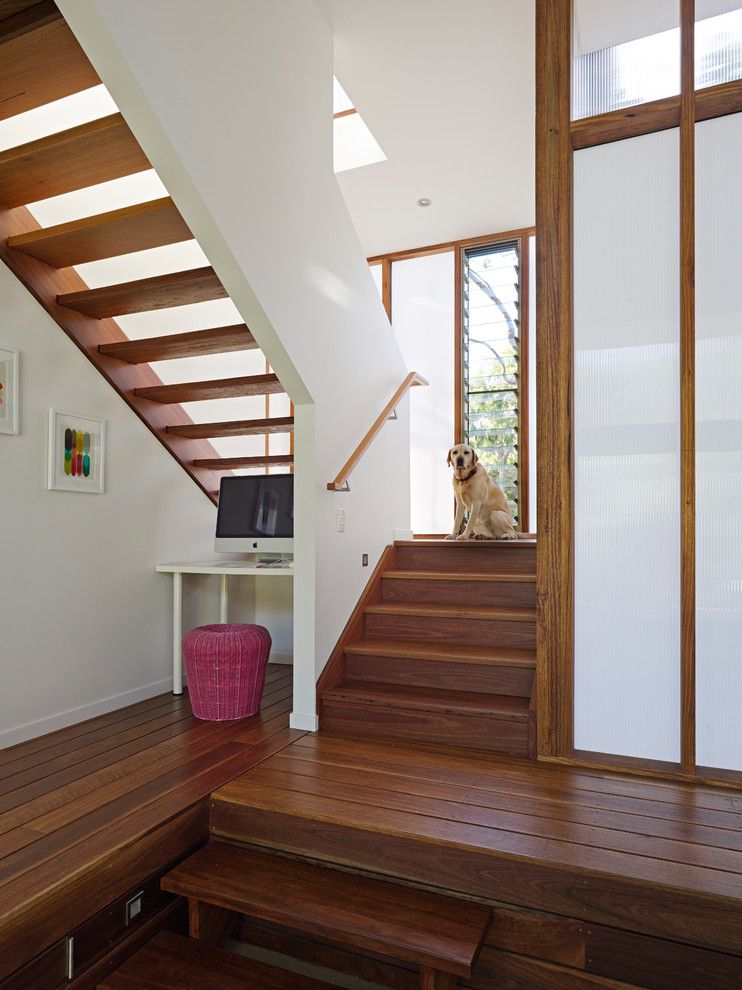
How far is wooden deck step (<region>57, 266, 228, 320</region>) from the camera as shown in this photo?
2922mm

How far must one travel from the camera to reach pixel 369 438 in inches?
141

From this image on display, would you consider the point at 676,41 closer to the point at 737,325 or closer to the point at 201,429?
the point at 737,325

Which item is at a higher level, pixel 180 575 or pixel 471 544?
pixel 471 544

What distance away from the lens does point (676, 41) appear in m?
2.55

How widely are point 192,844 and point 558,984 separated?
1.21 metres

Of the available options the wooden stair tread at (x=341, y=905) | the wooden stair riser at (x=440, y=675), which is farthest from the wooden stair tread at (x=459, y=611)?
the wooden stair tread at (x=341, y=905)

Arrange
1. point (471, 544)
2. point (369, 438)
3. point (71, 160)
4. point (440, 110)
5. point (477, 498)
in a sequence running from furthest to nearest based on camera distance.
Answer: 1. point (477, 498)
2. point (440, 110)
3. point (471, 544)
4. point (369, 438)
5. point (71, 160)

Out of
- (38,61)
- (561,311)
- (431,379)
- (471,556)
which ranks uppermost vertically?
(38,61)

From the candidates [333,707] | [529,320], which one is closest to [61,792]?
[333,707]

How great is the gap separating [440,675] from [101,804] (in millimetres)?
1578

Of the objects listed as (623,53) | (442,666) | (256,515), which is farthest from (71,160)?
(442,666)

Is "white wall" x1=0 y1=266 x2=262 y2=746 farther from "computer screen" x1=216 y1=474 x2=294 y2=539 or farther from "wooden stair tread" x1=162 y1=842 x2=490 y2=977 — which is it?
"wooden stair tread" x1=162 y1=842 x2=490 y2=977

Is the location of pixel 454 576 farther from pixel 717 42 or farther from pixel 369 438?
pixel 717 42

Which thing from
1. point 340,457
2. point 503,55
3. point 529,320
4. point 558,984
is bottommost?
point 558,984
